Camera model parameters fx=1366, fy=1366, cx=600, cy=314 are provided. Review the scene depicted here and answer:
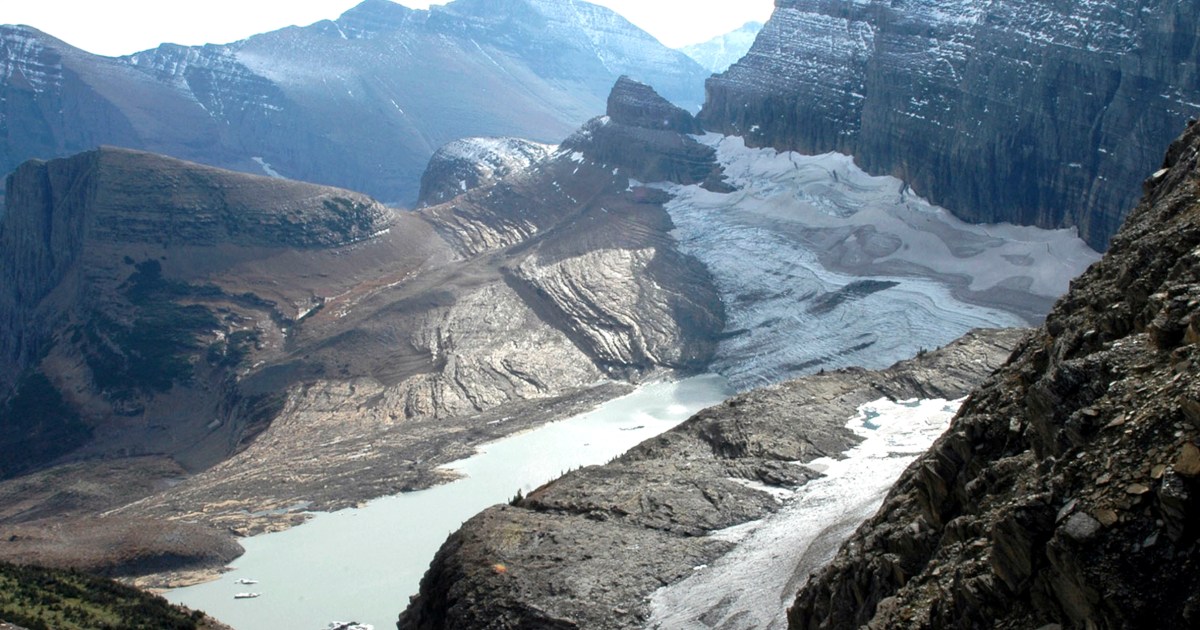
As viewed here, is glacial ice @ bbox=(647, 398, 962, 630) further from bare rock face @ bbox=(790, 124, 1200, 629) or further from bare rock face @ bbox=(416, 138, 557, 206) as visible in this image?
bare rock face @ bbox=(416, 138, 557, 206)

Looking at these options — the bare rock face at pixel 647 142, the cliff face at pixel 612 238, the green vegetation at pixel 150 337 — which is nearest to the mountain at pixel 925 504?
the cliff face at pixel 612 238

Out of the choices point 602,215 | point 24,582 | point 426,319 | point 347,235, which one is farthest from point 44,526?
point 602,215


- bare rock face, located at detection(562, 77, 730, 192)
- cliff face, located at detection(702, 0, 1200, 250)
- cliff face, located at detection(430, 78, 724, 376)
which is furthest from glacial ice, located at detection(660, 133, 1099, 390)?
bare rock face, located at detection(562, 77, 730, 192)

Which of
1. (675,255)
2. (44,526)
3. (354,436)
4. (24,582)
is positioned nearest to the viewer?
(24,582)

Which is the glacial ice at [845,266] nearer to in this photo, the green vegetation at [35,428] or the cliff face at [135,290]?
the cliff face at [135,290]

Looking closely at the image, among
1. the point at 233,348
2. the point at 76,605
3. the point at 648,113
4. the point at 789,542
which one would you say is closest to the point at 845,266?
the point at 648,113

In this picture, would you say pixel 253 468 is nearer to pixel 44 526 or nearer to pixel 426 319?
pixel 44 526
